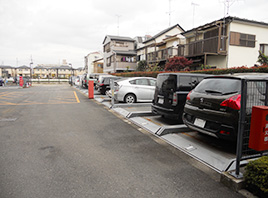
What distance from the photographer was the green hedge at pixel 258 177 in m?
2.52

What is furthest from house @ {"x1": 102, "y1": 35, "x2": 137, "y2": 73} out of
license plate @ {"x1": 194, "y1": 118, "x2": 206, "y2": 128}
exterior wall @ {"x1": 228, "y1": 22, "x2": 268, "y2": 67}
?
license plate @ {"x1": 194, "y1": 118, "x2": 206, "y2": 128}

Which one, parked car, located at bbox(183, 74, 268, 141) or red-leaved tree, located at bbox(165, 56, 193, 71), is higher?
red-leaved tree, located at bbox(165, 56, 193, 71)

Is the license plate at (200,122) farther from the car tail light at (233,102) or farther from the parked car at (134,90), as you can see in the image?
the parked car at (134,90)

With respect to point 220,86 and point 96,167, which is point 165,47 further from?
point 96,167

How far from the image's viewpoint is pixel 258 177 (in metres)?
2.58

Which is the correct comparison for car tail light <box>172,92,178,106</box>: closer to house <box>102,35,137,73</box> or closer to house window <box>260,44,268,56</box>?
house window <box>260,44,268,56</box>

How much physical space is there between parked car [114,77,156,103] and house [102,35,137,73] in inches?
1027

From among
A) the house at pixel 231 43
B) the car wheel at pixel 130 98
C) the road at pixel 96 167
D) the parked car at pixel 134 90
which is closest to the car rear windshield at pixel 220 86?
the road at pixel 96 167

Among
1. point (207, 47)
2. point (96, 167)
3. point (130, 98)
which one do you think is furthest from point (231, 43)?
point (96, 167)

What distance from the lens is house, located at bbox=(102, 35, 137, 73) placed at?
124 ft

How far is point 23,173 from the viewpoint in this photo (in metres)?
3.21

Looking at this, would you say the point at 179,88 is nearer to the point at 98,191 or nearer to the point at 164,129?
the point at 164,129

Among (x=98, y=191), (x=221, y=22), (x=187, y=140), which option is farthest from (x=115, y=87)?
(x=221, y=22)

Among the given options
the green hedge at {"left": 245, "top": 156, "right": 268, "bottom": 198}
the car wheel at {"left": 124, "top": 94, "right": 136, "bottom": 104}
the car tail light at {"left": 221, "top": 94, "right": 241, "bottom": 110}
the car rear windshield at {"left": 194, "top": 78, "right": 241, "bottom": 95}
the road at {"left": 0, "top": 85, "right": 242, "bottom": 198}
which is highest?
the car rear windshield at {"left": 194, "top": 78, "right": 241, "bottom": 95}
